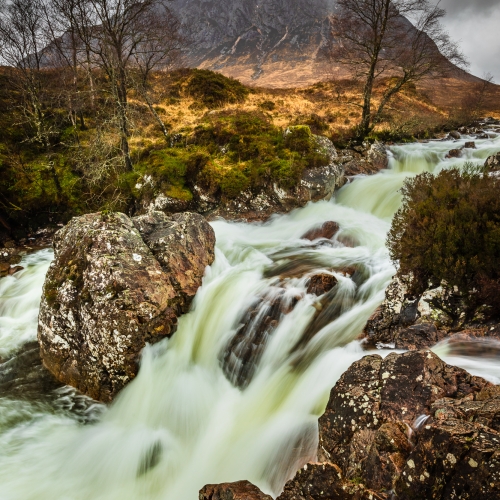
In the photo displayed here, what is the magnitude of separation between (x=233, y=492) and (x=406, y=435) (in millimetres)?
1931

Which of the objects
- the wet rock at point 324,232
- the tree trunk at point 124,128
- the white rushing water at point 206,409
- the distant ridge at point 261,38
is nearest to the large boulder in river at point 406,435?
the white rushing water at point 206,409

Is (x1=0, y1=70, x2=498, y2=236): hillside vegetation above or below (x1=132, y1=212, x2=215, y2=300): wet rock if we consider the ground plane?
above

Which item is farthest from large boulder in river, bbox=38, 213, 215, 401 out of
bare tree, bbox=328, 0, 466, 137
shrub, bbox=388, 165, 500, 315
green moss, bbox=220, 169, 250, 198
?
→ bare tree, bbox=328, 0, 466, 137

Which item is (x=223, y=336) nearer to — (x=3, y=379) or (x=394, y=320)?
(x=394, y=320)

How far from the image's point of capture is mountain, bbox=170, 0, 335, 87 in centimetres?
9218

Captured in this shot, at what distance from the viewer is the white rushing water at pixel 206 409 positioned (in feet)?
16.2

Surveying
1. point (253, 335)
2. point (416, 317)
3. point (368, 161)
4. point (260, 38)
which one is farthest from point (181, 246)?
point (260, 38)

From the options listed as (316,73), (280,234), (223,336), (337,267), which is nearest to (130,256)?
(223,336)

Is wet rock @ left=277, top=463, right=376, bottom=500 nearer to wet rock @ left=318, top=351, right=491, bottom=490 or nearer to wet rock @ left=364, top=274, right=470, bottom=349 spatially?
wet rock @ left=318, top=351, right=491, bottom=490

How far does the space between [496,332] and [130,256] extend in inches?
262

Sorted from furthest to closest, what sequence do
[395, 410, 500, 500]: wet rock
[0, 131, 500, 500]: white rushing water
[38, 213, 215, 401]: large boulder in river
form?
1. [38, 213, 215, 401]: large boulder in river
2. [0, 131, 500, 500]: white rushing water
3. [395, 410, 500, 500]: wet rock

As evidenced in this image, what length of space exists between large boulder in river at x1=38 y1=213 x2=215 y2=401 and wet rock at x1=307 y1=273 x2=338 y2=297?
289cm

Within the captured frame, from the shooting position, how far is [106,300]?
6.53 meters

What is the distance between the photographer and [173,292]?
751cm
